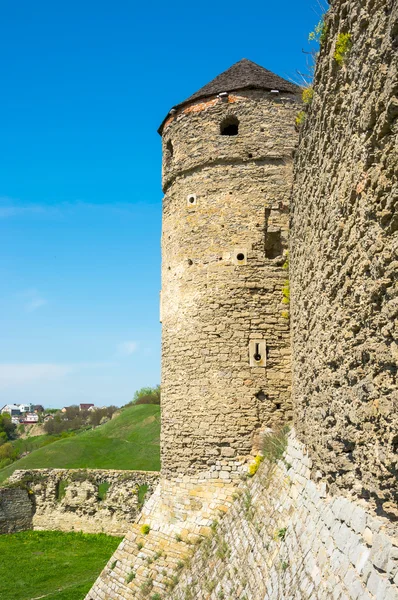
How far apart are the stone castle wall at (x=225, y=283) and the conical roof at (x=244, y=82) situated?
168mm

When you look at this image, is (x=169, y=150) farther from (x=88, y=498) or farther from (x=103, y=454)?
(x=103, y=454)

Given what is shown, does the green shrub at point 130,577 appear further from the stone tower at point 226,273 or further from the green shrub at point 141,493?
the green shrub at point 141,493

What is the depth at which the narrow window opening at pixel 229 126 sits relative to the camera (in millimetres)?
10727

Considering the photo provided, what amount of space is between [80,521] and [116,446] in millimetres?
8277

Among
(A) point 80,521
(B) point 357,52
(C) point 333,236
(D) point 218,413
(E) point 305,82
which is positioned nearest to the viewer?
(B) point 357,52

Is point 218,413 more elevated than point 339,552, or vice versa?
point 218,413

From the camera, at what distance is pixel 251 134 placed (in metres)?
10.4

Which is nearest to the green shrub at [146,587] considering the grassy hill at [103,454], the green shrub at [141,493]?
the green shrub at [141,493]

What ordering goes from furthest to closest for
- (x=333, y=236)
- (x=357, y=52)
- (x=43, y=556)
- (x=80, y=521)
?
(x=80, y=521)
(x=43, y=556)
(x=333, y=236)
(x=357, y=52)

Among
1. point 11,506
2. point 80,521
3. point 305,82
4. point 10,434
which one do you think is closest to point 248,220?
point 305,82

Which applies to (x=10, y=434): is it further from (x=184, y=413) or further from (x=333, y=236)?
(x=333, y=236)

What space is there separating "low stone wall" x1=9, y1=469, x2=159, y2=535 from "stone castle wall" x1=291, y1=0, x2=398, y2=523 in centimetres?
1655

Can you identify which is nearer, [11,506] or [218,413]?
[218,413]

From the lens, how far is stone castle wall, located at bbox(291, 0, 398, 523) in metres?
3.78
